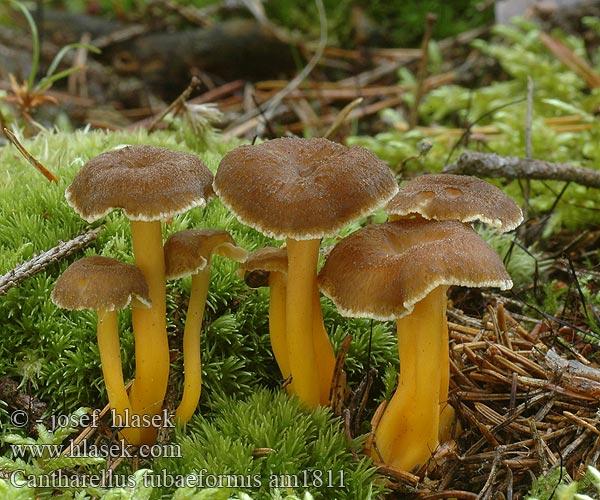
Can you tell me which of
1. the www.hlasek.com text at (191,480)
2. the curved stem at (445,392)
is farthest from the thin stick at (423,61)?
the www.hlasek.com text at (191,480)

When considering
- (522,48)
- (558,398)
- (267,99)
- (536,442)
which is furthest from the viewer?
(267,99)

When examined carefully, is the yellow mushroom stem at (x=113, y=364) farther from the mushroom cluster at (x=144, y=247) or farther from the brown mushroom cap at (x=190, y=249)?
the brown mushroom cap at (x=190, y=249)

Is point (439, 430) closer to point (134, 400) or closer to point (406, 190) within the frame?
point (406, 190)

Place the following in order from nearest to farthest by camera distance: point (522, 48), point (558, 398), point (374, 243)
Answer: point (374, 243)
point (558, 398)
point (522, 48)

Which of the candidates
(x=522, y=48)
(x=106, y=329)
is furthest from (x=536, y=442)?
(x=522, y=48)

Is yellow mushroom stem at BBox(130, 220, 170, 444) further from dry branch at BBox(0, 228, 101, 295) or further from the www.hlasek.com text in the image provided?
dry branch at BBox(0, 228, 101, 295)


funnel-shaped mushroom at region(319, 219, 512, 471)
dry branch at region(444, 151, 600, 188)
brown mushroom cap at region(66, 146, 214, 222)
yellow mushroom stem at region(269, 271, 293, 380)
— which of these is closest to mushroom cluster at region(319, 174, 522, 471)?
funnel-shaped mushroom at region(319, 219, 512, 471)

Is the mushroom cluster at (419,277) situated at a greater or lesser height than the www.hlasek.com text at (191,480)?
greater
